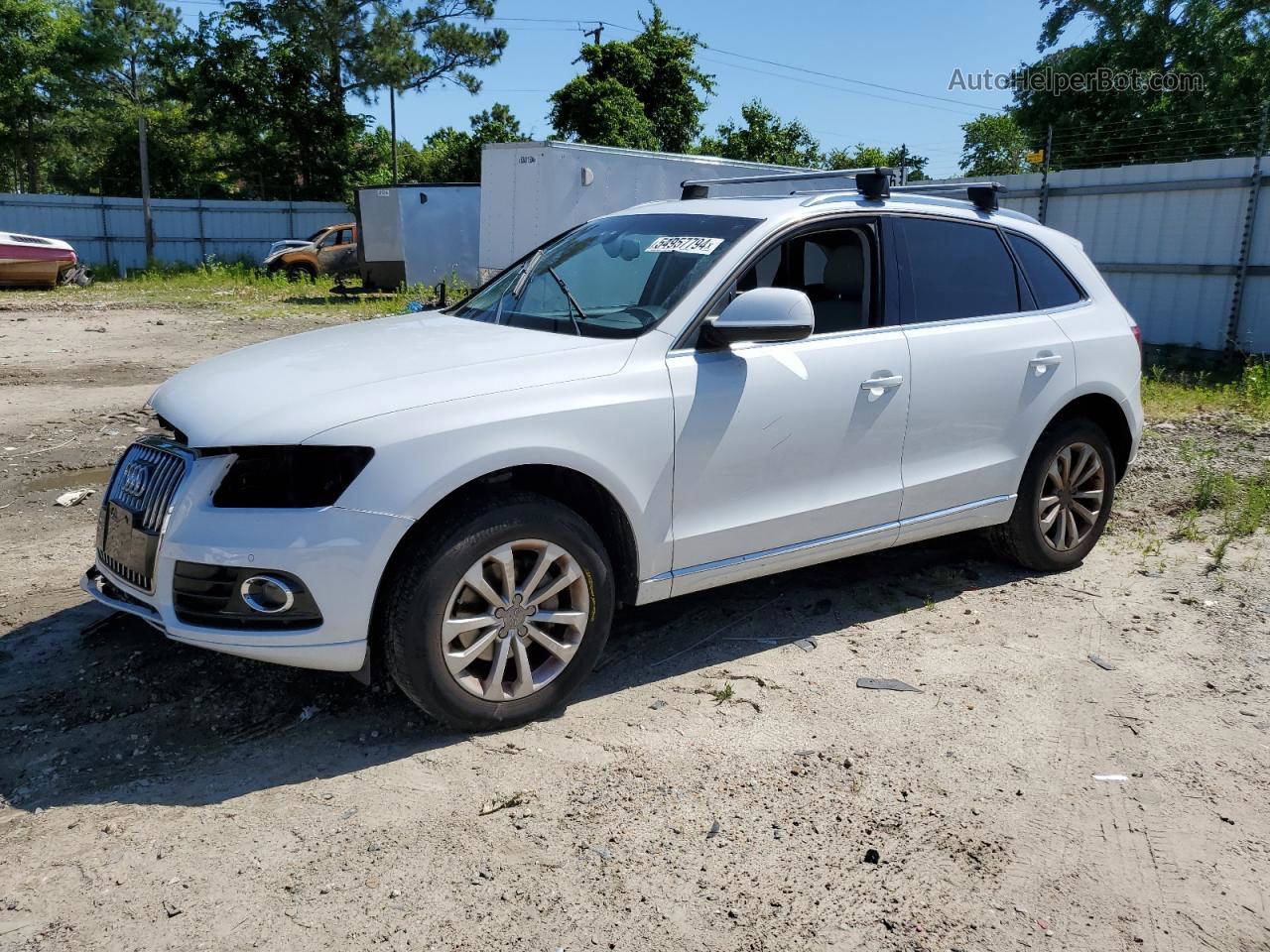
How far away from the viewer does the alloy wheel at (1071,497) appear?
5.18 m

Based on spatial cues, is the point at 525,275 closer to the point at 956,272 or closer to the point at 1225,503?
the point at 956,272

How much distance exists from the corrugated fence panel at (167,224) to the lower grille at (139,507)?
30023mm

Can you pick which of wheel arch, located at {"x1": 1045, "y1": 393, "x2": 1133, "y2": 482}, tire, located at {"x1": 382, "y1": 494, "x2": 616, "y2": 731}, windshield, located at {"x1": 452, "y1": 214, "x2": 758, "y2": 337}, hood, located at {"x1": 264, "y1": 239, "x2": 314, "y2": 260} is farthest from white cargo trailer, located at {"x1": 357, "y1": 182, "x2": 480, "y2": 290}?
tire, located at {"x1": 382, "y1": 494, "x2": 616, "y2": 731}

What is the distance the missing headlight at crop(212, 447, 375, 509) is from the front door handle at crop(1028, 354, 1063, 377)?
3.16 metres

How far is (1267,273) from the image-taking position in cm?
1209

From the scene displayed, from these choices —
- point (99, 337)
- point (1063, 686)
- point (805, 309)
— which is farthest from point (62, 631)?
point (99, 337)

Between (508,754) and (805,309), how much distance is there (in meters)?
1.88

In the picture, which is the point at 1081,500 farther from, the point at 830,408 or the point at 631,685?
the point at 631,685

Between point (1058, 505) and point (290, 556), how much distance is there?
3753 millimetres

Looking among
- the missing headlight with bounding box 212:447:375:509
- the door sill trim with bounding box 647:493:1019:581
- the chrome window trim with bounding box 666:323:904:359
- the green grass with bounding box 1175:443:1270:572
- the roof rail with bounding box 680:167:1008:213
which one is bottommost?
the green grass with bounding box 1175:443:1270:572

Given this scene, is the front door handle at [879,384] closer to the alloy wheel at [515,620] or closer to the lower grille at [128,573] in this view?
the alloy wheel at [515,620]

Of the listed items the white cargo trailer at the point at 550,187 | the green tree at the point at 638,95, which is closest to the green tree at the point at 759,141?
the green tree at the point at 638,95

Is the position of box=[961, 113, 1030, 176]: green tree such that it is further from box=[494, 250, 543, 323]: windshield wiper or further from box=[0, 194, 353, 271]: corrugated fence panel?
box=[494, 250, 543, 323]: windshield wiper

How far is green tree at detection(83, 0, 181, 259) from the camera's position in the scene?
3612 cm
